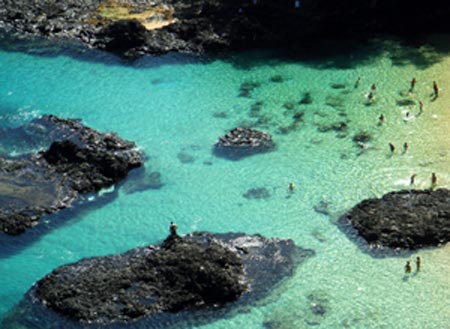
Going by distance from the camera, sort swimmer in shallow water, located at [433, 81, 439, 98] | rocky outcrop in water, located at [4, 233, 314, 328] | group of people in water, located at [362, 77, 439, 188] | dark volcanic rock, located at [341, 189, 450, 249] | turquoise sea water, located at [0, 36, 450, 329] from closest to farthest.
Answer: rocky outcrop in water, located at [4, 233, 314, 328]
turquoise sea water, located at [0, 36, 450, 329]
dark volcanic rock, located at [341, 189, 450, 249]
group of people in water, located at [362, 77, 439, 188]
swimmer in shallow water, located at [433, 81, 439, 98]

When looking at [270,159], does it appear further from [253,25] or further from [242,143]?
[253,25]

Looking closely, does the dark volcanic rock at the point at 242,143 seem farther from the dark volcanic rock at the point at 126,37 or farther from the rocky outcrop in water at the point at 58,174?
the dark volcanic rock at the point at 126,37

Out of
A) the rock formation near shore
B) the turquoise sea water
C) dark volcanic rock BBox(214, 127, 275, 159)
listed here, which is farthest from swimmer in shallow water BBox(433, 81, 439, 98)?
dark volcanic rock BBox(214, 127, 275, 159)

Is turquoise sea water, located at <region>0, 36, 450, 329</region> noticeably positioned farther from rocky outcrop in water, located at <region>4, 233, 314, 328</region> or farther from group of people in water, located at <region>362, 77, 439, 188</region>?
rocky outcrop in water, located at <region>4, 233, 314, 328</region>

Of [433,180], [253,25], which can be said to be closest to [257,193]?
[433,180]

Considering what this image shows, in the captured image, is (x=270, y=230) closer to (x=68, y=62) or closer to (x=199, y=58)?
(x=199, y=58)

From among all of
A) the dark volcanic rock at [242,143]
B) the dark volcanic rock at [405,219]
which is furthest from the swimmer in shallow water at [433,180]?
the dark volcanic rock at [242,143]
